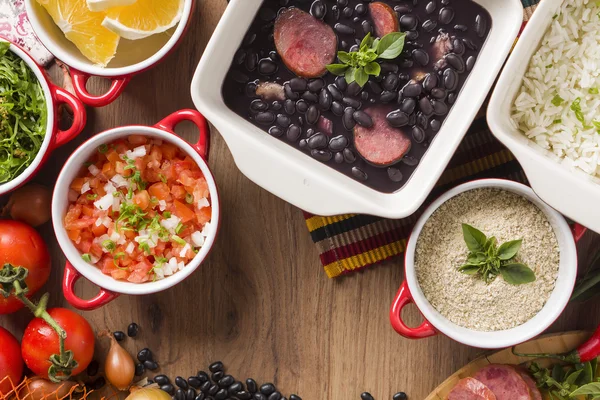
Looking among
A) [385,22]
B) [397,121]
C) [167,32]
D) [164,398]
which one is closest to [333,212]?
[397,121]

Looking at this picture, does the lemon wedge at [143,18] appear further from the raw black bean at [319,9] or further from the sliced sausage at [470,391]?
the sliced sausage at [470,391]

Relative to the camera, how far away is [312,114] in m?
1.65

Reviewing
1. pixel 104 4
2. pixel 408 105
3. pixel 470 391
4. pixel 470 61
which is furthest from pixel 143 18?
pixel 470 391

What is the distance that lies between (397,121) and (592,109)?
0.48m

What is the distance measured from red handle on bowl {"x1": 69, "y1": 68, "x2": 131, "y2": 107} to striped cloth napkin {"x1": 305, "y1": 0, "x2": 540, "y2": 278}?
0.59m

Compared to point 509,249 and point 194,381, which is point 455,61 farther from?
point 194,381

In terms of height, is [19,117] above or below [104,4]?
below

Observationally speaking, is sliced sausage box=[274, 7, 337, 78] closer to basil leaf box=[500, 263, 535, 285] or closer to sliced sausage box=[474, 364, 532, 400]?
basil leaf box=[500, 263, 535, 285]

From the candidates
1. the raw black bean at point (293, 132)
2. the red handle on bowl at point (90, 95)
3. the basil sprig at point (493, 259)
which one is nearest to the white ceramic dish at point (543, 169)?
the basil sprig at point (493, 259)

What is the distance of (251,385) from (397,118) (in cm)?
86

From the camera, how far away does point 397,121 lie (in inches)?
63.7

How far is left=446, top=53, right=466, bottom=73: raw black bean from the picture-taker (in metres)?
1.60

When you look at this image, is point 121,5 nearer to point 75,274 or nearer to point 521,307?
point 75,274

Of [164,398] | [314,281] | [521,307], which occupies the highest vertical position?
[521,307]
